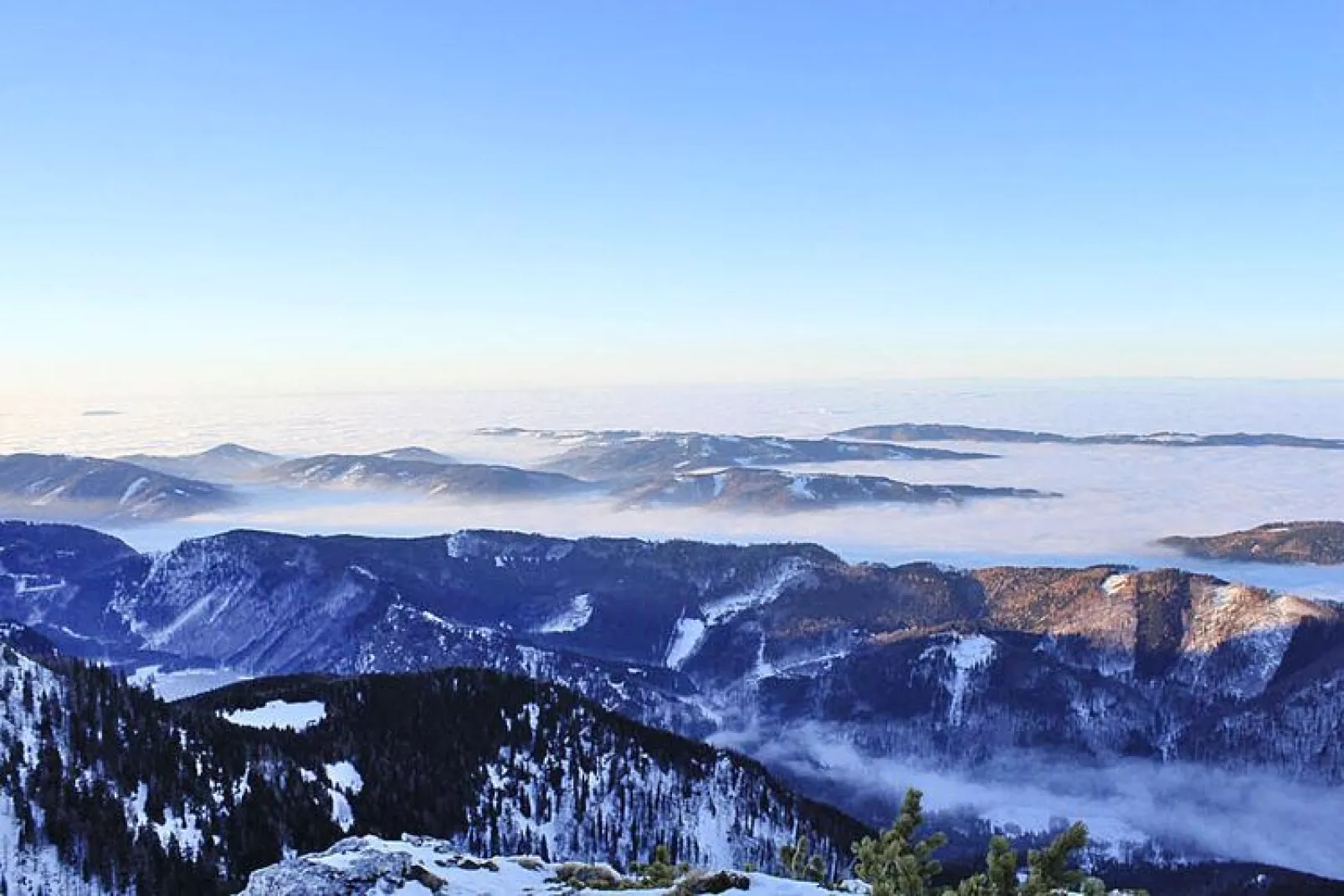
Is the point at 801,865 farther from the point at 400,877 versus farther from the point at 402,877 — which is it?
the point at 400,877

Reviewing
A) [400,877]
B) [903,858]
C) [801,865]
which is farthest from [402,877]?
[903,858]

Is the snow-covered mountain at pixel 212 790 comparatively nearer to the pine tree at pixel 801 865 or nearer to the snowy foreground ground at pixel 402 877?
the snowy foreground ground at pixel 402 877

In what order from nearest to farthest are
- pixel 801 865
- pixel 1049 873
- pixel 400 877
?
1. pixel 1049 873
2. pixel 400 877
3. pixel 801 865

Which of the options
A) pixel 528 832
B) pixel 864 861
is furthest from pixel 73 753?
pixel 864 861

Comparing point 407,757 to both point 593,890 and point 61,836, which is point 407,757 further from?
point 593,890

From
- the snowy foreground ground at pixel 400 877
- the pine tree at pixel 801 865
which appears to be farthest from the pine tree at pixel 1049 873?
the pine tree at pixel 801 865

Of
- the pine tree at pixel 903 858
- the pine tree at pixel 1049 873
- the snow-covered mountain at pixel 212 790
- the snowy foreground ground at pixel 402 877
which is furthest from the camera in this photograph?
the snow-covered mountain at pixel 212 790

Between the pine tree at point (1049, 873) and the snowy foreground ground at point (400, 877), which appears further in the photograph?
the snowy foreground ground at point (400, 877)

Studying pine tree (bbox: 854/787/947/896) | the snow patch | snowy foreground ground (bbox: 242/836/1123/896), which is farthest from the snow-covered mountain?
pine tree (bbox: 854/787/947/896)

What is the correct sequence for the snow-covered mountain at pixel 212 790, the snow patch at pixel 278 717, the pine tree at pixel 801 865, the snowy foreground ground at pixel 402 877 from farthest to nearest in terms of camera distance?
1. the snow patch at pixel 278 717
2. the snow-covered mountain at pixel 212 790
3. the snowy foreground ground at pixel 402 877
4. the pine tree at pixel 801 865

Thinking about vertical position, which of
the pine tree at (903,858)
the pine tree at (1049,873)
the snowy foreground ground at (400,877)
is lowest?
the snowy foreground ground at (400,877)

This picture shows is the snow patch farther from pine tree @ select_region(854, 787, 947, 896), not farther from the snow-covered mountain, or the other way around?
pine tree @ select_region(854, 787, 947, 896)
